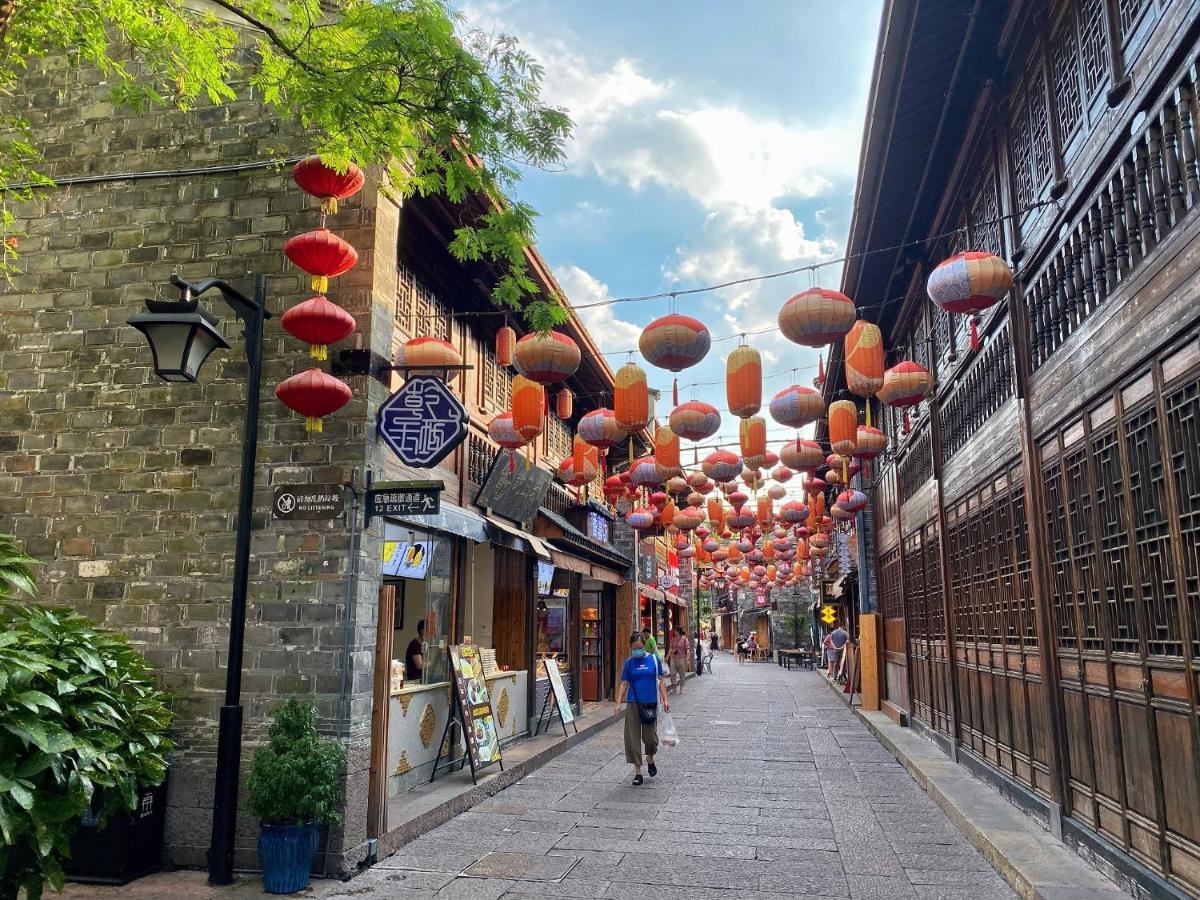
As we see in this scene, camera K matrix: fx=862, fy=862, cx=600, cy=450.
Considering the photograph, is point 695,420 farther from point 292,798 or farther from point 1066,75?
point 292,798

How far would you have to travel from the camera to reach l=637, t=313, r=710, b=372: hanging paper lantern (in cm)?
900

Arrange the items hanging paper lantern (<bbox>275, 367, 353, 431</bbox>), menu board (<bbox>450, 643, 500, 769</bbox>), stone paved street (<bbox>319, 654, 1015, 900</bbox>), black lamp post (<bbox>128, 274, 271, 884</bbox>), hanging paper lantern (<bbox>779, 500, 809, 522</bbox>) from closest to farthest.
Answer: black lamp post (<bbox>128, 274, 271, 884</bbox>)
stone paved street (<bbox>319, 654, 1015, 900</bbox>)
hanging paper lantern (<bbox>275, 367, 353, 431</bbox>)
menu board (<bbox>450, 643, 500, 769</bbox>)
hanging paper lantern (<bbox>779, 500, 809, 522</bbox>)

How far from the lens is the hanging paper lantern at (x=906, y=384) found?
10.1m

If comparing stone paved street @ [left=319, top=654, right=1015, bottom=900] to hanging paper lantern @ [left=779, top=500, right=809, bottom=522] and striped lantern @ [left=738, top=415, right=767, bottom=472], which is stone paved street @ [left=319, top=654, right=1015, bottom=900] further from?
hanging paper lantern @ [left=779, top=500, right=809, bottom=522]

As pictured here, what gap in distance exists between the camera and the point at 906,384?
399 inches

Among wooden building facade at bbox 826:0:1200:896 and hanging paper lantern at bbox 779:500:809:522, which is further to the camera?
hanging paper lantern at bbox 779:500:809:522

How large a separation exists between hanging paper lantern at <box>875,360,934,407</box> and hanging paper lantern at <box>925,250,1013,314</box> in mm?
2692

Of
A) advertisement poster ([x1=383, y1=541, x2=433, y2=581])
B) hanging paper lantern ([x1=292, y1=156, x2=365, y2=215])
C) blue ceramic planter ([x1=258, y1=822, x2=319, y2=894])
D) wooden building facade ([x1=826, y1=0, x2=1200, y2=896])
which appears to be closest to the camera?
wooden building facade ([x1=826, y1=0, x2=1200, y2=896])

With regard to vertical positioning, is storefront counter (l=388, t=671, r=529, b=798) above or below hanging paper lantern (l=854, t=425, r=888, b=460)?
below

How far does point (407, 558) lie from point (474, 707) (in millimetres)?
2136

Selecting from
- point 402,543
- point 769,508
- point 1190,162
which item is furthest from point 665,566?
point 1190,162

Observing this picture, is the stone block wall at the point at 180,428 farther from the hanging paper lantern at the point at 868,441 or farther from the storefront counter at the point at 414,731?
the hanging paper lantern at the point at 868,441

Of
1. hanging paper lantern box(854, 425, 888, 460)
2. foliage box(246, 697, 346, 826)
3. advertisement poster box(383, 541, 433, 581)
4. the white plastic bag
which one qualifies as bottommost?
the white plastic bag

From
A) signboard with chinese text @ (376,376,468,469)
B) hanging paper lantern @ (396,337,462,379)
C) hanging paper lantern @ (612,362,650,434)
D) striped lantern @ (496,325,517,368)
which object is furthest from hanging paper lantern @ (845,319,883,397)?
signboard with chinese text @ (376,376,468,469)
